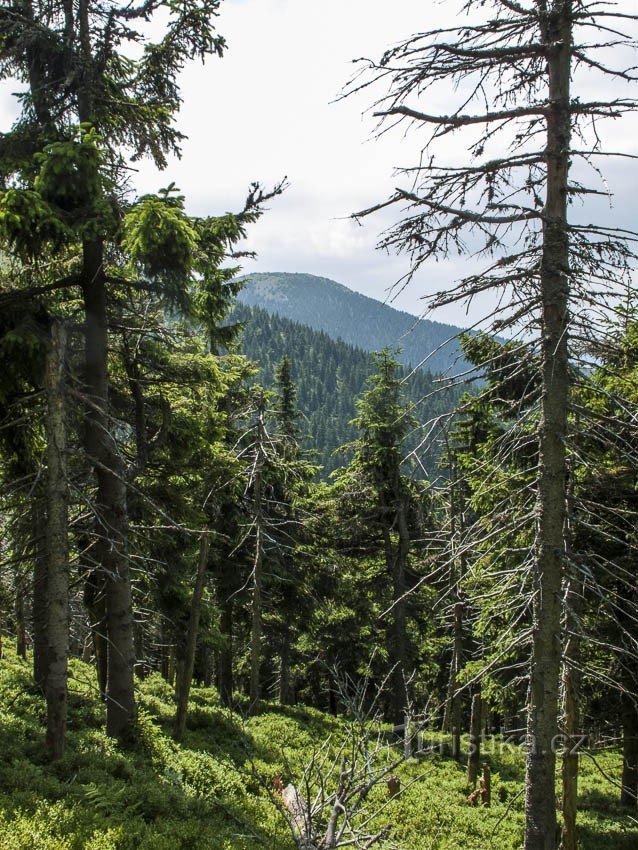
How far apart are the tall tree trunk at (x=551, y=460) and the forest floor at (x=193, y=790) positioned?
1.53 feet

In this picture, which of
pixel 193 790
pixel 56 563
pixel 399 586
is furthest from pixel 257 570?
pixel 56 563

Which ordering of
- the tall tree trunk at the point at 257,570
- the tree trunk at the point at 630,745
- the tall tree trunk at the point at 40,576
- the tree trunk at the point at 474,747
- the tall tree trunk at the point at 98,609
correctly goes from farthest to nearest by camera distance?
the tall tree trunk at the point at 257,570 → the tree trunk at the point at 474,747 → the tree trunk at the point at 630,745 → the tall tree trunk at the point at 98,609 → the tall tree trunk at the point at 40,576

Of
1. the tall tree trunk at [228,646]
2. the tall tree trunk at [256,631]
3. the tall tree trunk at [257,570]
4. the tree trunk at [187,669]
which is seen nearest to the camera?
the tree trunk at [187,669]

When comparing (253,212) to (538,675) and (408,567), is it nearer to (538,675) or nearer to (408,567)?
(538,675)

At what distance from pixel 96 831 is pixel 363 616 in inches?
866

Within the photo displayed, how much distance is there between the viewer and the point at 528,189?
704 centimetres

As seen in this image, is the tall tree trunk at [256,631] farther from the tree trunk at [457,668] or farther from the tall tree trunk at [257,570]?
the tree trunk at [457,668]

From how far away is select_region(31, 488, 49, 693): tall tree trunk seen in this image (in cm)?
897

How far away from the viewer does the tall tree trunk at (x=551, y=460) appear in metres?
6.46

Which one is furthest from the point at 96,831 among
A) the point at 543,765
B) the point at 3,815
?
the point at 543,765

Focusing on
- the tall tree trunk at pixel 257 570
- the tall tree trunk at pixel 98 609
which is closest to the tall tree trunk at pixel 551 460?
the tall tree trunk at pixel 98 609

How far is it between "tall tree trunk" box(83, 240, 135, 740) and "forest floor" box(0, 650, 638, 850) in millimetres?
685

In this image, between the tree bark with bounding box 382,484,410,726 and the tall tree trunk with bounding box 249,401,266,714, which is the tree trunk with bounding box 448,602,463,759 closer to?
the tree bark with bounding box 382,484,410,726

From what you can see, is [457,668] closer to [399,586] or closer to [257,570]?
[399,586]
